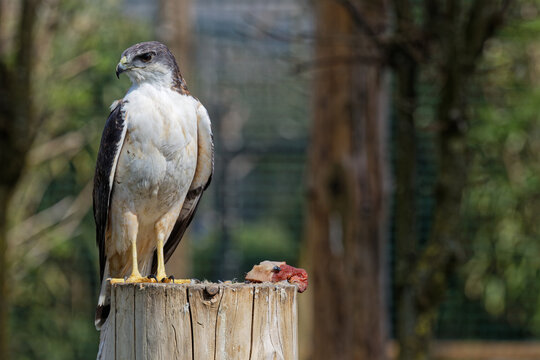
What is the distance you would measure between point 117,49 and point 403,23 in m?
3.69

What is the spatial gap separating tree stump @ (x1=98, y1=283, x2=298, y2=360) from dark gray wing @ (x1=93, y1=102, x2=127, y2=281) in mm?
920

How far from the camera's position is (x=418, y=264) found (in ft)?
13.2

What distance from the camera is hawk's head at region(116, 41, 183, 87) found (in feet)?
11.0

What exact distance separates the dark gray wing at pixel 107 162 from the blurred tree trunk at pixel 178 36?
2637mm

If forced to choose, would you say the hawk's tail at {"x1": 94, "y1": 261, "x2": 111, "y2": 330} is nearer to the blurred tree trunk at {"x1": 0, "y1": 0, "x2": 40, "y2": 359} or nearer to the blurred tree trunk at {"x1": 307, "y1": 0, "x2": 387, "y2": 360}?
the blurred tree trunk at {"x1": 0, "y1": 0, "x2": 40, "y2": 359}

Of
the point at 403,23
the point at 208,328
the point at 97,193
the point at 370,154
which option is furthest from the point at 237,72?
the point at 208,328

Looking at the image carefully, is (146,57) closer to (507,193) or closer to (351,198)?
(351,198)

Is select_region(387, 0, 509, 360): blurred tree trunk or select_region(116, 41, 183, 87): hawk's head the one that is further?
select_region(387, 0, 509, 360): blurred tree trunk

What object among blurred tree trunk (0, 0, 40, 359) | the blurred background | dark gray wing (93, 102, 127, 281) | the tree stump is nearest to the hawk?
dark gray wing (93, 102, 127, 281)

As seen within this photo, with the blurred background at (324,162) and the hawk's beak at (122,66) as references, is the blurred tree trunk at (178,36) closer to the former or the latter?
the blurred background at (324,162)

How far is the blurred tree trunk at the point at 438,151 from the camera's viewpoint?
12.9ft

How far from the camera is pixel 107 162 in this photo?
132 inches

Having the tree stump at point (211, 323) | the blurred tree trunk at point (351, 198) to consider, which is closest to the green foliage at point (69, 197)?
the blurred tree trunk at point (351, 198)

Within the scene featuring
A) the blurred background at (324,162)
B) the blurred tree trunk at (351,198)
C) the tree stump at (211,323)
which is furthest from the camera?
the blurred tree trunk at (351,198)
